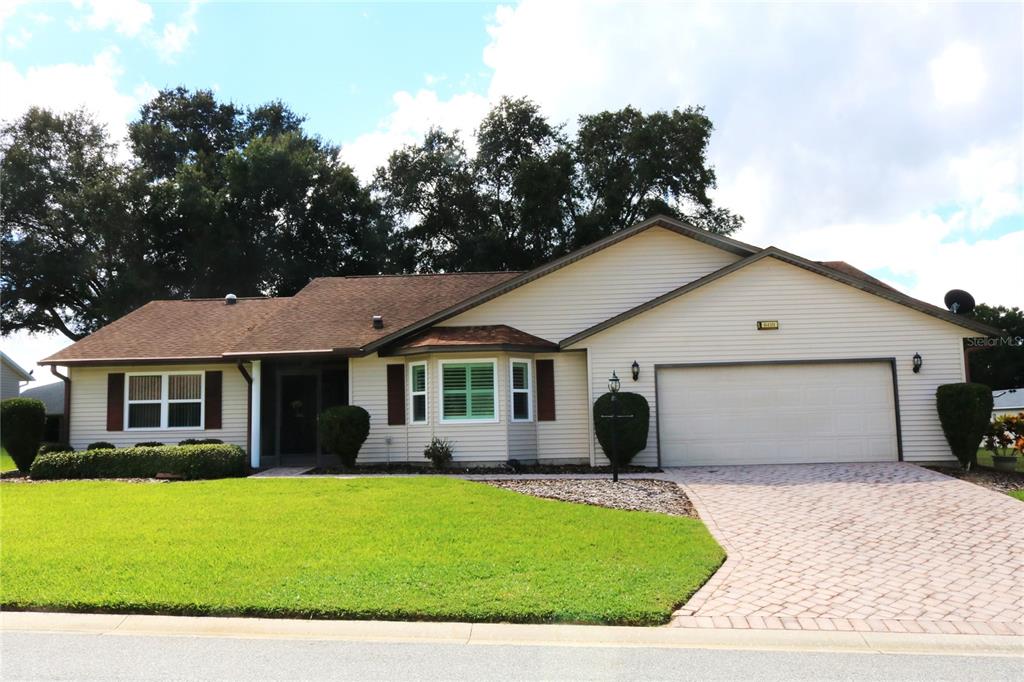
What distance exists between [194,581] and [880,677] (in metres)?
5.54

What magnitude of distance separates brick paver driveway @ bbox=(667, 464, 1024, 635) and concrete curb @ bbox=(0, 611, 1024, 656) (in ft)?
0.62

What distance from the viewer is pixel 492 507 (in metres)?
9.98

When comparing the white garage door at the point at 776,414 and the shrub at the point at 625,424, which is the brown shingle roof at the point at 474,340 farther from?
the white garage door at the point at 776,414

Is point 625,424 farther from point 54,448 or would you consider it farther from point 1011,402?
point 1011,402

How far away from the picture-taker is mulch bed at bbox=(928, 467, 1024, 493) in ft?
38.3

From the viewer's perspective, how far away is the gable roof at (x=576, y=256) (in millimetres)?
16625

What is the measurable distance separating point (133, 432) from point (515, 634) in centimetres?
1549

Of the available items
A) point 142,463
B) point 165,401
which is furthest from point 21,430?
point 142,463

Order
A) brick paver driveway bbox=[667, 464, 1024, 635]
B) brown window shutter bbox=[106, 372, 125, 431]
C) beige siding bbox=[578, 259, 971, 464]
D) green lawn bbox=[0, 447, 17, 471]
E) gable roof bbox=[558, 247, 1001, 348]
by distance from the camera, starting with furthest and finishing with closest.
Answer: green lawn bbox=[0, 447, 17, 471], brown window shutter bbox=[106, 372, 125, 431], beige siding bbox=[578, 259, 971, 464], gable roof bbox=[558, 247, 1001, 348], brick paver driveway bbox=[667, 464, 1024, 635]

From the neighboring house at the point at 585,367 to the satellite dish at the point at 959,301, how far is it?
194 cm

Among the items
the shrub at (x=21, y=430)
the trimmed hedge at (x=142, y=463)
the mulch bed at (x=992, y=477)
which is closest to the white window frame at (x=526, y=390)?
the trimmed hedge at (x=142, y=463)

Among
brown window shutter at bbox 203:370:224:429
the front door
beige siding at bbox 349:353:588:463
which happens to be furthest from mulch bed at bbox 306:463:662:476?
brown window shutter at bbox 203:370:224:429

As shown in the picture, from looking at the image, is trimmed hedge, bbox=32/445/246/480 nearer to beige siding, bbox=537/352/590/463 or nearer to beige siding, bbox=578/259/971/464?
beige siding, bbox=537/352/590/463

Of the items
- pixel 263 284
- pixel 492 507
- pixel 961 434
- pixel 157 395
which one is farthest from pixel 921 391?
pixel 263 284
